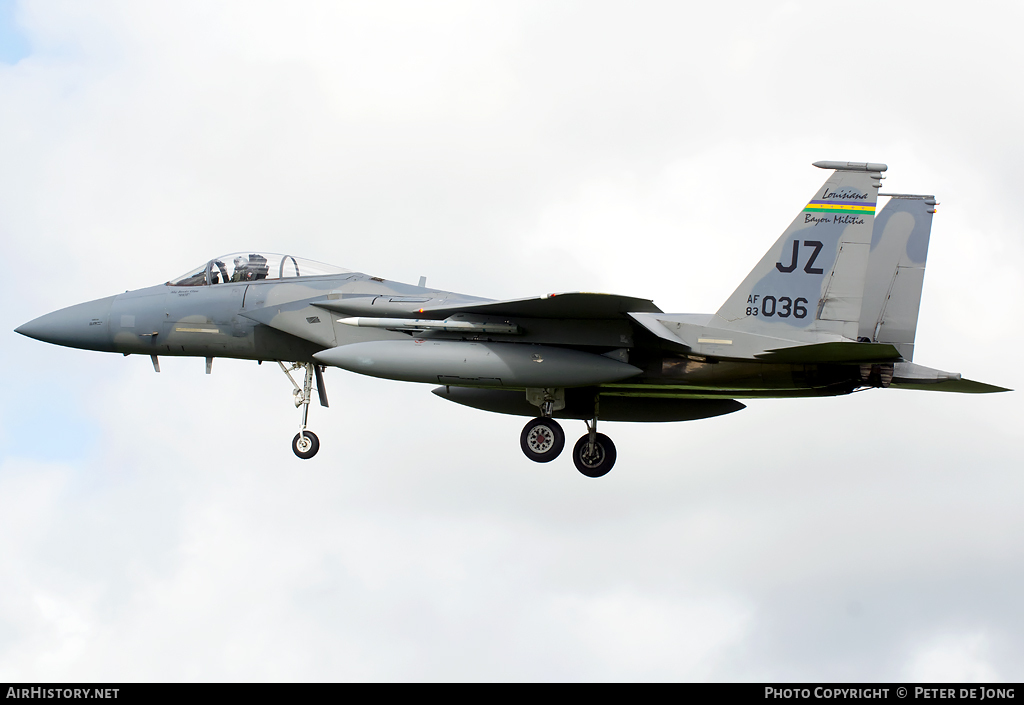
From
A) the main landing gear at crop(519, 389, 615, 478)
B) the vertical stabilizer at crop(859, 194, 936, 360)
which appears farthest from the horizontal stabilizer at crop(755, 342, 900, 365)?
the main landing gear at crop(519, 389, 615, 478)

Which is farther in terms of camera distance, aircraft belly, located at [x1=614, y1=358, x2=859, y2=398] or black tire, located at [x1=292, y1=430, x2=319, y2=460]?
black tire, located at [x1=292, y1=430, x2=319, y2=460]

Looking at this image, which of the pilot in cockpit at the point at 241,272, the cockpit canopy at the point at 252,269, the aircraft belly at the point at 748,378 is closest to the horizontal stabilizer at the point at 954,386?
the aircraft belly at the point at 748,378

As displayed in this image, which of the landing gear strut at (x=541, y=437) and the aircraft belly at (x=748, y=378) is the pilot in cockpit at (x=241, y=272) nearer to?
the landing gear strut at (x=541, y=437)

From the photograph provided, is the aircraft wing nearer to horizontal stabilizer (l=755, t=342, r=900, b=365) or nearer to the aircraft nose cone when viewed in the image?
horizontal stabilizer (l=755, t=342, r=900, b=365)

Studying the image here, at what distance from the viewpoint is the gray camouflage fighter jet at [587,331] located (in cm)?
1579

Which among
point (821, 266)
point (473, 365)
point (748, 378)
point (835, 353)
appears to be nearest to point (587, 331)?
point (473, 365)

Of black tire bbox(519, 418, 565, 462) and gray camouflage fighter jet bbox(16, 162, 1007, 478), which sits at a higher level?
gray camouflage fighter jet bbox(16, 162, 1007, 478)

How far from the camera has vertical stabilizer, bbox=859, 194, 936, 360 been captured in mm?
17297

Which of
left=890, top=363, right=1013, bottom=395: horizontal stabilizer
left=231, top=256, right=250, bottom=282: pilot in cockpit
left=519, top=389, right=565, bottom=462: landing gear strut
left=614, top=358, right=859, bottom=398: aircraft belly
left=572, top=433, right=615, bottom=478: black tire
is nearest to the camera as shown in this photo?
left=614, top=358, right=859, bottom=398: aircraft belly

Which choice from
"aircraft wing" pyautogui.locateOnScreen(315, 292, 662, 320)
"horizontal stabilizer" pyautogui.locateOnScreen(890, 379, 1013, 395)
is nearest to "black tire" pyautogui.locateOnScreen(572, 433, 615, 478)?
"aircraft wing" pyautogui.locateOnScreen(315, 292, 662, 320)

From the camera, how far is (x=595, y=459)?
60.9 ft

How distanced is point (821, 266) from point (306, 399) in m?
7.98

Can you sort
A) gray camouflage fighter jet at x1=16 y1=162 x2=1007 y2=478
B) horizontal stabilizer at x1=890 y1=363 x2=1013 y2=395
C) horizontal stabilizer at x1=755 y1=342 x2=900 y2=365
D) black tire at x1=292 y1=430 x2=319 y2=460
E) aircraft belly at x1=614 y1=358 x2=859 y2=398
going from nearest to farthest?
horizontal stabilizer at x1=755 y1=342 x2=900 y2=365 → gray camouflage fighter jet at x1=16 y1=162 x2=1007 y2=478 → aircraft belly at x1=614 y1=358 x2=859 y2=398 → horizontal stabilizer at x1=890 y1=363 x2=1013 y2=395 → black tire at x1=292 y1=430 x2=319 y2=460

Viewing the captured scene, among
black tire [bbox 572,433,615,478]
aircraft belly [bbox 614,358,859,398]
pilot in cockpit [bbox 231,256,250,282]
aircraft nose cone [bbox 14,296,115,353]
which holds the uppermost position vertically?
pilot in cockpit [bbox 231,256,250,282]
